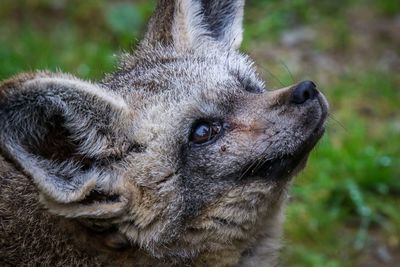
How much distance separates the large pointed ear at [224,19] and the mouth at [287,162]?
3.81ft

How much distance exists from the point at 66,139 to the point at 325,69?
4.94m

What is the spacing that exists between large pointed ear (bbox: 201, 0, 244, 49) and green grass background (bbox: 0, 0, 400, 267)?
0.88m

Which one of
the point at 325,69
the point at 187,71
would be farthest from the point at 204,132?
the point at 325,69

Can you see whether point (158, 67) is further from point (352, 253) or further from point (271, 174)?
point (352, 253)

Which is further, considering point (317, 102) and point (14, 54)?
point (14, 54)

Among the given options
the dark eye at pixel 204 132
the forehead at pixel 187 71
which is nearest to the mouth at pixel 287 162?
the dark eye at pixel 204 132

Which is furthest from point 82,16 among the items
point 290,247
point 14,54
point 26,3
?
point 290,247

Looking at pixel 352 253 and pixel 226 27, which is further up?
pixel 226 27

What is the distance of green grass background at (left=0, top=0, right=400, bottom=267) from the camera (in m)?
6.97

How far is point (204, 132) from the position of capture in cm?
488

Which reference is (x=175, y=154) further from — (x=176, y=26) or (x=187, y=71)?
(x=176, y=26)

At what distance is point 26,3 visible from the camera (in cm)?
966

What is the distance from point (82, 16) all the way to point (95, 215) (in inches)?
212

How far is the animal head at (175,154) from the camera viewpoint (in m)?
4.54
